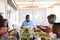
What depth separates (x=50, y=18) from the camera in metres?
2.87

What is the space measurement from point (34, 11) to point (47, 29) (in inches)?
563

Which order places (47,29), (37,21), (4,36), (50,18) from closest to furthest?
(4,36) < (47,29) < (50,18) < (37,21)

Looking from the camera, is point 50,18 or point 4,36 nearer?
point 4,36

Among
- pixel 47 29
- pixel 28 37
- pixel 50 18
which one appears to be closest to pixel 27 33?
pixel 28 37

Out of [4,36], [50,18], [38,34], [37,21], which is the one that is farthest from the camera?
[37,21]

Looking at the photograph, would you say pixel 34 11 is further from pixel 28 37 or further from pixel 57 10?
pixel 28 37

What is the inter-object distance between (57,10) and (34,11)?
7.28ft

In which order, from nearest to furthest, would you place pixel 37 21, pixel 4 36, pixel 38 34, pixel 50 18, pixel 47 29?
pixel 4 36
pixel 38 34
pixel 47 29
pixel 50 18
pixel 37 21

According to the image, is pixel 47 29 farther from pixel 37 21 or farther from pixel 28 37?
pixel 37 21

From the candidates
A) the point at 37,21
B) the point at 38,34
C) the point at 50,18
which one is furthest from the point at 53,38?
the point at 37,21

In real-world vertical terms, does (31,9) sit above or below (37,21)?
above

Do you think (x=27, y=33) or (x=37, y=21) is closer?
(x=27, y=33)

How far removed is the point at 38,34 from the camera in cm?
189

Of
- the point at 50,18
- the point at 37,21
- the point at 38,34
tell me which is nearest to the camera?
the point at 38,34
